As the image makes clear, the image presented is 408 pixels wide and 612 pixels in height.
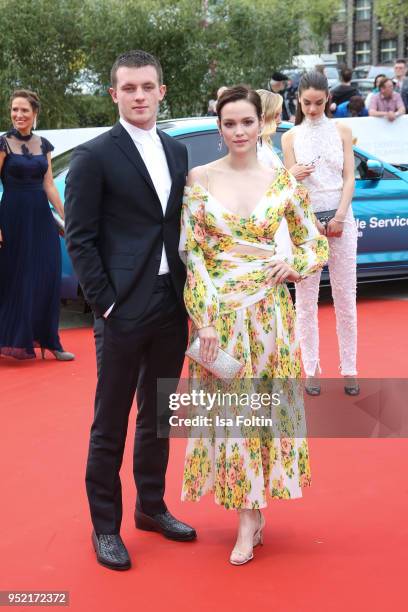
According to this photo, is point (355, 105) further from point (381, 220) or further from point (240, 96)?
point (240, 96)

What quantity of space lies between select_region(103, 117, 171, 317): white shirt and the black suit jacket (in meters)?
0.02

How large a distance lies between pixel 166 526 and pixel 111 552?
1.13ft

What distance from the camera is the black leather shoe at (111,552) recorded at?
158 inches

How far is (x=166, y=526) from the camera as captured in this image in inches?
170

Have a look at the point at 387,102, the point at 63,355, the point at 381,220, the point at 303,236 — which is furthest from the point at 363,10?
the point at 303,236

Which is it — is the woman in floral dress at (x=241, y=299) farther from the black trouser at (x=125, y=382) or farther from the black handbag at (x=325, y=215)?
the black handbag at (x=325, y=215)

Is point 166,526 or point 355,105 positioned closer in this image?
point 166,526

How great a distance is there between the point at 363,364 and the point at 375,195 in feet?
8.40

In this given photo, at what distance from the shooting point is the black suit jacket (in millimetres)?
3838

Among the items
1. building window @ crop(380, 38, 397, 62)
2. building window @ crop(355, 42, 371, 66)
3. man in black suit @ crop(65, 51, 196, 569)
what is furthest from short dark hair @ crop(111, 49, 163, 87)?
building window @ crop(355, 42, 371, 66)

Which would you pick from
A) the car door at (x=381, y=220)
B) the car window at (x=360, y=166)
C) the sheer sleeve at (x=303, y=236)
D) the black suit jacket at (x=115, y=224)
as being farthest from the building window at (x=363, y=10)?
the black suit jacket at (x=115, y=224)

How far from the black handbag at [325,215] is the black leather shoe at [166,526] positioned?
2564 millimetres

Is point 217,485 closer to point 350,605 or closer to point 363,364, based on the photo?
point 350,605

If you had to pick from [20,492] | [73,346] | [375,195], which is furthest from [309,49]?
[20,492]
